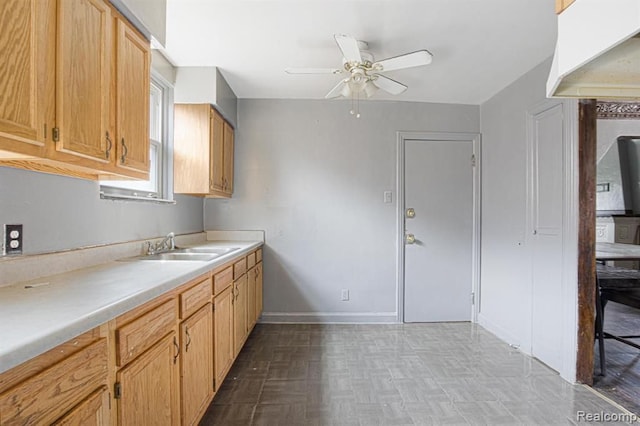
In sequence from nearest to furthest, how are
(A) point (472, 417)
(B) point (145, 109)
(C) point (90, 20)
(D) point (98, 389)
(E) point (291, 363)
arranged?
(D) point (98, 389), (C) point (90, 20), (B) point (145, 109), (A) point (472, 417), (E) point (291, 363)

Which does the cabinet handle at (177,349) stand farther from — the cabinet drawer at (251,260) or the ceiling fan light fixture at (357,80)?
the ceiling fan light fixture at (357,80)

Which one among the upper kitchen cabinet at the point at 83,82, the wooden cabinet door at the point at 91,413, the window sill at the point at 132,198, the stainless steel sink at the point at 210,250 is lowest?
the wooden cabinet door at the point at 91,413

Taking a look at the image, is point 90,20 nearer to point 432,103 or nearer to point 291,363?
point 291,363

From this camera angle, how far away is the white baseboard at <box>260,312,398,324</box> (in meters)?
3.66

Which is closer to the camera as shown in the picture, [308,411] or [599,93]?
[599,93]

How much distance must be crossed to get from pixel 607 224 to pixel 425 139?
128 inches

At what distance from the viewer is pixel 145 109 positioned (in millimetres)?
1795

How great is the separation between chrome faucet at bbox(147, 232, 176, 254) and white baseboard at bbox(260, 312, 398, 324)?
1.44 m

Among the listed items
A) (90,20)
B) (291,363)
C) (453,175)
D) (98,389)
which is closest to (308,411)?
(291,363)

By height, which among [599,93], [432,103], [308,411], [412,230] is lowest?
[308,411]

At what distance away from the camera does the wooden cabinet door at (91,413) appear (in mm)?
838

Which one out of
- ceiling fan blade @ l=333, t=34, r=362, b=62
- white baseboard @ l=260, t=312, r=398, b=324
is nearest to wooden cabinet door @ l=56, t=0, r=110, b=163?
ceiling fan blade @ l=333, t=34, r=362, b=62

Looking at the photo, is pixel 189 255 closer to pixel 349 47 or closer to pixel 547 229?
pixel 349 47

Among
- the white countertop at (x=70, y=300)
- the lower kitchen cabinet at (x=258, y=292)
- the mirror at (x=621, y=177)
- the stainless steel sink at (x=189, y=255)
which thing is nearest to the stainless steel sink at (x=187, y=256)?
the stainless steel sink at (x=189, y=255)
